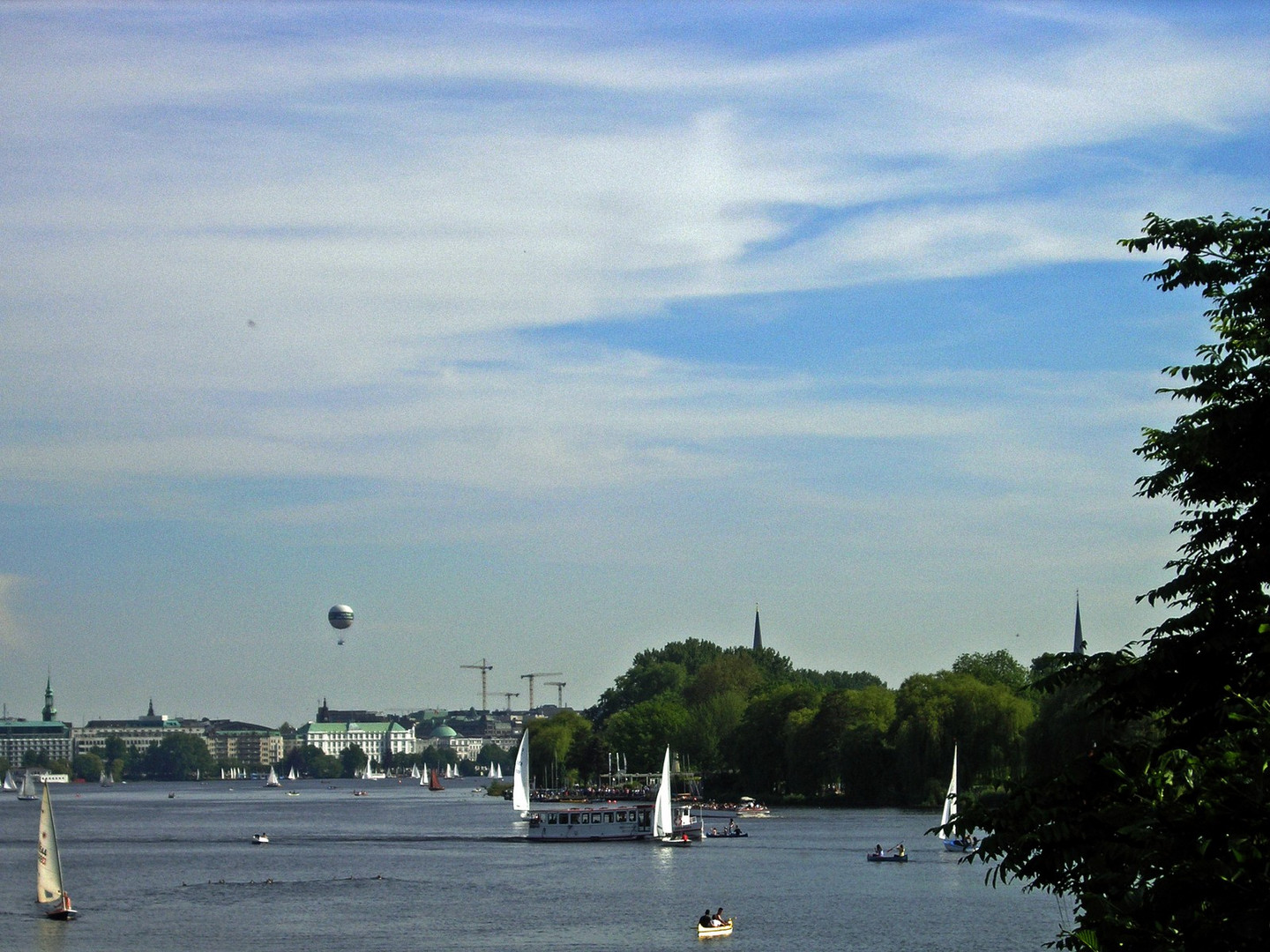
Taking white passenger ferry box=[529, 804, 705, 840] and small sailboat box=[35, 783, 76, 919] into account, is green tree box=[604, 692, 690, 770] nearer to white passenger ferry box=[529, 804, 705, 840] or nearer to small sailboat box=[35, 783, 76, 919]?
white passenger ferry box=[529, 804, 705, 840]

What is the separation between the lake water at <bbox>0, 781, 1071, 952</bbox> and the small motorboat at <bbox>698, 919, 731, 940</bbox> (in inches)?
16.1

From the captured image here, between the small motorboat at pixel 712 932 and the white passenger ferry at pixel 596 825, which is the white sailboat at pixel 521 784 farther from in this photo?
the small motorboat at pixel 712 932

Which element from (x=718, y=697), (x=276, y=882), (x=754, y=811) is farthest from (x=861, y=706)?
(x=276, y=882)

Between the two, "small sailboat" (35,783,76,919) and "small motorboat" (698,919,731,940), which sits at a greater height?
"small sailboat" (35,783,76,919)

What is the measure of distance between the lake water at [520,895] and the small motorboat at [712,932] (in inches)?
16.1

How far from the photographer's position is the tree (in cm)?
1533

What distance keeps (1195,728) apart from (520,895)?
57.7 m

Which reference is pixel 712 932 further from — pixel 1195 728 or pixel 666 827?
pixel 666 827

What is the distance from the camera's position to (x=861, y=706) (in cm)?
13538

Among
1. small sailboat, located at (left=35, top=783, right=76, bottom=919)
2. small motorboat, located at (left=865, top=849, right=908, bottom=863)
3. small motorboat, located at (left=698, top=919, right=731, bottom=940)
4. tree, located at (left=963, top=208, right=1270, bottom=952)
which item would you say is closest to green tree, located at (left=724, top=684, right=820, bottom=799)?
small motorboat, located at (left=865, top=849, right=908, bottom=863)

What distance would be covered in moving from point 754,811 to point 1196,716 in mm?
119522

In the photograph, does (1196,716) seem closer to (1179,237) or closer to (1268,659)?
(1268,659)

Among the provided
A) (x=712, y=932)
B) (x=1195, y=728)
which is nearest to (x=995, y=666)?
(x=712, y=932)

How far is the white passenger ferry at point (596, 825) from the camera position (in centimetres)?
11194
